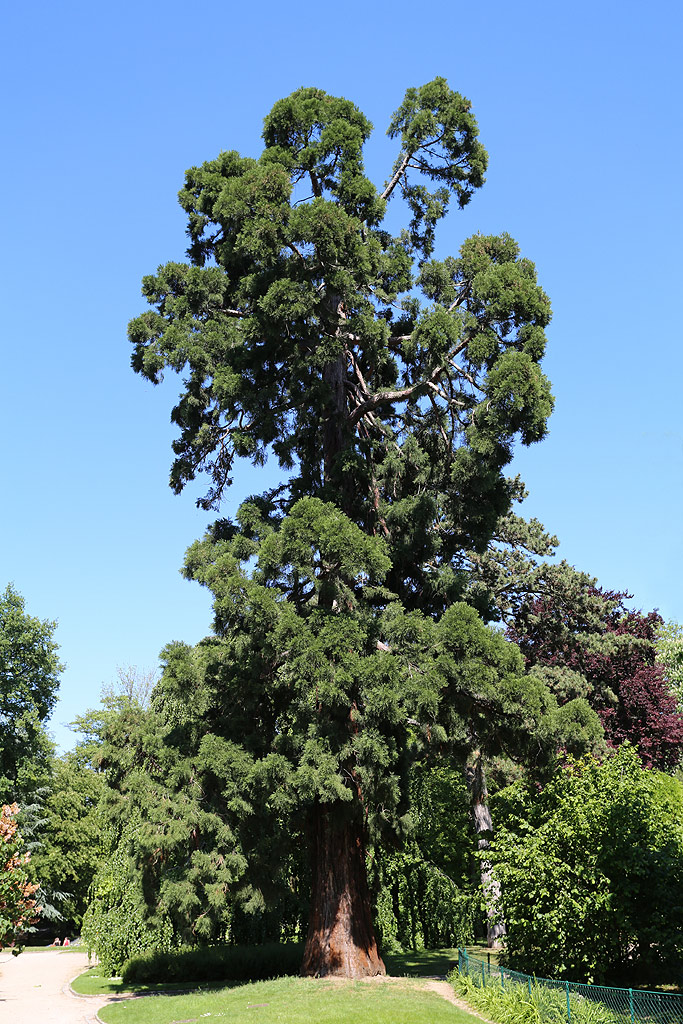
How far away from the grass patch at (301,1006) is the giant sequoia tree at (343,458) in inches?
47.8

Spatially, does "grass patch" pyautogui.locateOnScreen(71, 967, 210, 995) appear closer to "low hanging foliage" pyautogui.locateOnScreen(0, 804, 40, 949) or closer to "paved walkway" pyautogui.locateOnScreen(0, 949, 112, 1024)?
"paved walkway" pyautogui.locateOnScreen(0, 949, 112, 1024)

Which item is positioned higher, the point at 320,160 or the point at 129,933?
the point at 320,160

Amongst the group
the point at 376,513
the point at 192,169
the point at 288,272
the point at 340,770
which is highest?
the point at 192,169

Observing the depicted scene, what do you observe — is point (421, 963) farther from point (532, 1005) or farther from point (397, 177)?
point (397, 177)

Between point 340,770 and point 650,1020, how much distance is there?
6958mm

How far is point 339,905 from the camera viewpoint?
17.1 metres

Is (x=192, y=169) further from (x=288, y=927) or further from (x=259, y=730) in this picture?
(x=288, y=927)

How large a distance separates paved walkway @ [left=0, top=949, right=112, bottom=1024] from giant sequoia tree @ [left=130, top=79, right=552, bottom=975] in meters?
4.93

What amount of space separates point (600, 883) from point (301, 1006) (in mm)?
5346

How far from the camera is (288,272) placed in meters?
18.8

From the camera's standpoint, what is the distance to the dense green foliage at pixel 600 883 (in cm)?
1289

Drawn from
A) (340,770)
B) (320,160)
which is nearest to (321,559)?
(340,770)

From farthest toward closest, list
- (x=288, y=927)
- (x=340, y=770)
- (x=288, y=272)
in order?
(x=288, y=927) → (x=288, y=272) → (x=340, y=770)

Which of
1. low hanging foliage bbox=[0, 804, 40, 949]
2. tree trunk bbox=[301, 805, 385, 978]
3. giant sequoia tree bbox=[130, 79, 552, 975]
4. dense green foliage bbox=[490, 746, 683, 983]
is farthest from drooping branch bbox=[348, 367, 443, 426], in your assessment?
low hanging foliage bbox=[0, 804, 40, 949]
